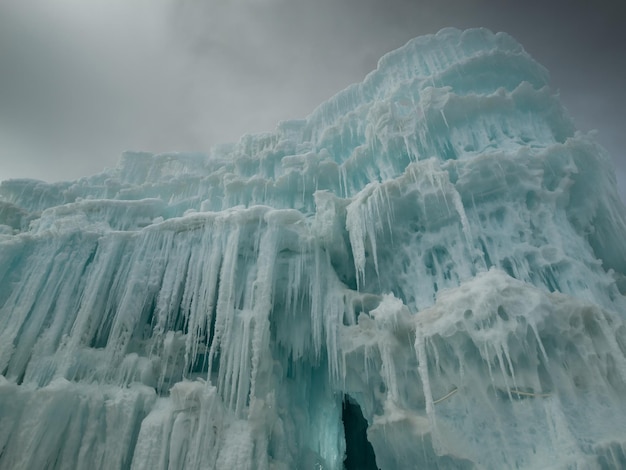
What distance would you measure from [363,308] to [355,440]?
849 cm

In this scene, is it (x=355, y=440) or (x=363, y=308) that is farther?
(x=355, y=440)

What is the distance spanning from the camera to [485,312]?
976cm

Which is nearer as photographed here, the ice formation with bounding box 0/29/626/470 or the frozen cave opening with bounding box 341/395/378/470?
the ice formation with bounding box 0/29/626/470

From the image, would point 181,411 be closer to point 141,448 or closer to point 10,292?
point 141,448

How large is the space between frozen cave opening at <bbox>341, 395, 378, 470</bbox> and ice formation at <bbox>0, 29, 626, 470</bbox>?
0.53 ft

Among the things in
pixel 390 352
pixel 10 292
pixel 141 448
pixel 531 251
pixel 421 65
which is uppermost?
pixel 421 65


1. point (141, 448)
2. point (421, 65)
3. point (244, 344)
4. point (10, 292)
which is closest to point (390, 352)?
point (244, 344)

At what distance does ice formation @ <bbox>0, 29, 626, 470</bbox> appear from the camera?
9.59m

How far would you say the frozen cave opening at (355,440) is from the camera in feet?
58.6

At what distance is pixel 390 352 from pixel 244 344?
184 inches

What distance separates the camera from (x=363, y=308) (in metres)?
14.0

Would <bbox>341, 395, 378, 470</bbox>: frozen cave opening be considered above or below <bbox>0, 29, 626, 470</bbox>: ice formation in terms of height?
below

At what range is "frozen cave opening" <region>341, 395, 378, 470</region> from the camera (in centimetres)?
1788

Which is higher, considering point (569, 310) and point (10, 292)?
point (10, 292)
